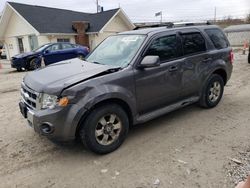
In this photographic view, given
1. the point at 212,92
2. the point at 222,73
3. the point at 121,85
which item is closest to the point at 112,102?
the point at 121,85

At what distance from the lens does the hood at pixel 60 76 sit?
341 centimetres

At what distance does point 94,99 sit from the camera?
11.4ft

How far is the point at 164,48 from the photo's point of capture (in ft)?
14.7

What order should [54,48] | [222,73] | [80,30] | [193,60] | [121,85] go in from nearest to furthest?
[121,85] < [193,60] < [222,73] < [54,48] < [80,30]

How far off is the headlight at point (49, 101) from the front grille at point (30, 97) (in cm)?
15

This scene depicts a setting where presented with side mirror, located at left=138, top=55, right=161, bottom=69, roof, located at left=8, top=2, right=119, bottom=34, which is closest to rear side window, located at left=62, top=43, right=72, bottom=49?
roof, located at left=8, top=2, right=119, bottom=34

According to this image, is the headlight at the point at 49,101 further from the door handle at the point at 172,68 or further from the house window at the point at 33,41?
the house window at the point at 33,41

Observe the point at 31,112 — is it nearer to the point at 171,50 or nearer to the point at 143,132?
the point at 143,132

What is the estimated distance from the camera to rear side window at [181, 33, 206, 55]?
480cm

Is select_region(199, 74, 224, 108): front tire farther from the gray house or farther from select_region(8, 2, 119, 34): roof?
the gray house

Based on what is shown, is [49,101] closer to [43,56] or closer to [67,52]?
[43,56]

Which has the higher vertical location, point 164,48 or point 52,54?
point 164,48

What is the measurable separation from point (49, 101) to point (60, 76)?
1.61 feet

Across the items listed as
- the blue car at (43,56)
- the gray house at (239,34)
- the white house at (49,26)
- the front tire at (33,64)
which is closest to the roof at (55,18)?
the white house at (49,26)
